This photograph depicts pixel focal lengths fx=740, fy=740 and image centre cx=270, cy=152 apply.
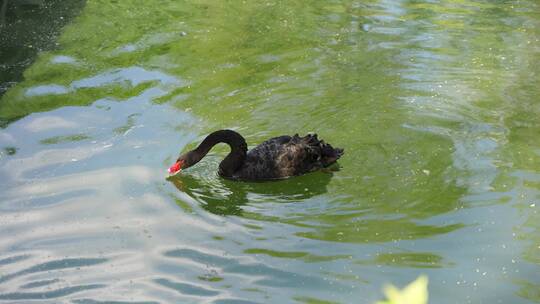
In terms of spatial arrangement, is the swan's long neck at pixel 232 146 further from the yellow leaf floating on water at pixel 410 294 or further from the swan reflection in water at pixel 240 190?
the yellow leaf floating on water at pixel 410 294

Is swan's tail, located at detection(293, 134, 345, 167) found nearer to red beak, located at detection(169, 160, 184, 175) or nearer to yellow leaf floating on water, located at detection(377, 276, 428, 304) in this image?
red beak, located at detection(169, 160, 184, 175)

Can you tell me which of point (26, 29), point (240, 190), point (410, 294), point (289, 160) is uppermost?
point (410, 294)

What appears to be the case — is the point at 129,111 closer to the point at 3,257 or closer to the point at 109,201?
the point at 109,201

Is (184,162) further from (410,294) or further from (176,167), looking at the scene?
(410,294)

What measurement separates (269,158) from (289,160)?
0.51ft

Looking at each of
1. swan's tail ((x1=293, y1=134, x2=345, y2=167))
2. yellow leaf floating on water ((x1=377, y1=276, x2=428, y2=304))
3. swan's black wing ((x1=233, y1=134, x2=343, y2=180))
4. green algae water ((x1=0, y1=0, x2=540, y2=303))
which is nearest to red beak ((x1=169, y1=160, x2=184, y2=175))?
green algae water ((x1=0, y1=0, x2=540, y2=303))

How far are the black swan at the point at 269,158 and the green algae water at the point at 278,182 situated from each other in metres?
0.09

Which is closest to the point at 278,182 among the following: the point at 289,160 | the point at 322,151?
the point at 289,160

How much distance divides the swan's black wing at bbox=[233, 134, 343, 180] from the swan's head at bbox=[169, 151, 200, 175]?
13.8 inches

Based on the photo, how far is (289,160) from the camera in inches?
224

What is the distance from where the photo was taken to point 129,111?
6.90 metres

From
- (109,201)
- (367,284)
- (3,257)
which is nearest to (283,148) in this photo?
(109,201)

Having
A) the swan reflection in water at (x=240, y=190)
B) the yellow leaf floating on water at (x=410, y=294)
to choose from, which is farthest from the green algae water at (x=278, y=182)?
the yellow leaf floating on water at (x=410, y=294)

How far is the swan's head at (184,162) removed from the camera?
5.57 metres
